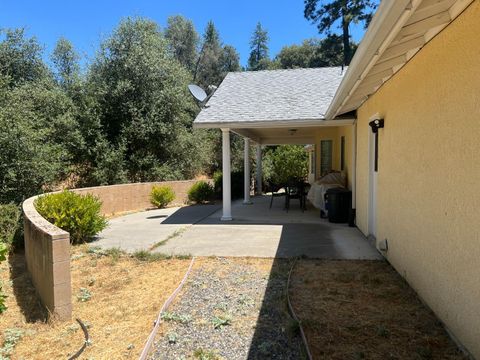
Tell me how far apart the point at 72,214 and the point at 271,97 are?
6357mm

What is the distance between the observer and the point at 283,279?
203 inches

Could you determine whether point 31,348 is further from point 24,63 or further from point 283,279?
point 24,63

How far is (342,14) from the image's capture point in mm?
29438

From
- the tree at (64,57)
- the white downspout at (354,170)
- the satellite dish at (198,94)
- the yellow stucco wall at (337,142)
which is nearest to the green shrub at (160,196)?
the satellite dish at (198,94)

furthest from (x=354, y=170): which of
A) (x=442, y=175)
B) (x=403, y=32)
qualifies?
(x=403, y=32)

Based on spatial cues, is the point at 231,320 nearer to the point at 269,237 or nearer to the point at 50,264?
the point at 50,264

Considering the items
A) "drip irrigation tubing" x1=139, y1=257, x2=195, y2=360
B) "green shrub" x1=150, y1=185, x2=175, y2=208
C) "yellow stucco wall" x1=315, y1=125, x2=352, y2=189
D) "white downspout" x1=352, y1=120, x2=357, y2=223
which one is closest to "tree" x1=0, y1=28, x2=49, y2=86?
"green shrub" x1=150, y1=185, x2=175, y2=208

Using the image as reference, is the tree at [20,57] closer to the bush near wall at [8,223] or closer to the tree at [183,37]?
the bush near wall at [8,223]

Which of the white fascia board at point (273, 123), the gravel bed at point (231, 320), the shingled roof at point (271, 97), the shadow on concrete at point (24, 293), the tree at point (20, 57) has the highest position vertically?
the tree at point (20, 57)

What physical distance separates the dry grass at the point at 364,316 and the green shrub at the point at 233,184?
11.1 metres

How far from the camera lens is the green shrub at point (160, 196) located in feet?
44.6

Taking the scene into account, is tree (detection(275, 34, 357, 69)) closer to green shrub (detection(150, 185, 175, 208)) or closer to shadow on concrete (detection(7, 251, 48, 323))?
green shrub (detection(150, 185, 175, 208))

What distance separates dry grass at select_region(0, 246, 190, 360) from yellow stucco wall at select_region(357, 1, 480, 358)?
2.73m

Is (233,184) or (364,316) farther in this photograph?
(233,184)
